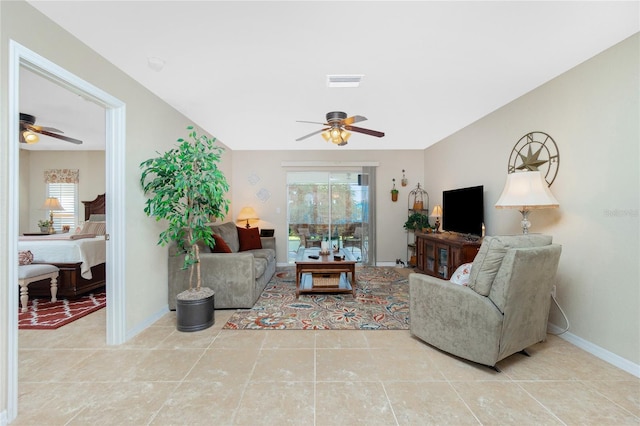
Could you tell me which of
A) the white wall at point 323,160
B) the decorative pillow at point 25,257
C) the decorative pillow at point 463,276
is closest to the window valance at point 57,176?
the decorative pillow at point 25,257

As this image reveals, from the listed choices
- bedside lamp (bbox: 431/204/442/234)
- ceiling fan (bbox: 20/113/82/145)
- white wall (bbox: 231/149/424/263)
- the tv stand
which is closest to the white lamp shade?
the tv stand

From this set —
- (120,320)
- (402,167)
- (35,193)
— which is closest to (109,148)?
(120,320)

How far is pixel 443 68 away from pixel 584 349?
271cm

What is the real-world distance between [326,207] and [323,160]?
100 centimetres

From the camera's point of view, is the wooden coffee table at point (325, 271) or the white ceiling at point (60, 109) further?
the wooden coffee table at point (325, 271)

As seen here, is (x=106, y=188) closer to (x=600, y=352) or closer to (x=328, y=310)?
(x=328, y=310)

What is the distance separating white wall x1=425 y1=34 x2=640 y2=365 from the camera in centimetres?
199

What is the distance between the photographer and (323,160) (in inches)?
223

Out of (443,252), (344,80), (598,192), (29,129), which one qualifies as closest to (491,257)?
(598,192)

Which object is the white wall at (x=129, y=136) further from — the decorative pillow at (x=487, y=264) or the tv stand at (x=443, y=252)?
the tv stand at (x=443, y=252)

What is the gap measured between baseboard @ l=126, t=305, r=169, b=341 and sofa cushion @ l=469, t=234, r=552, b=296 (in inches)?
119

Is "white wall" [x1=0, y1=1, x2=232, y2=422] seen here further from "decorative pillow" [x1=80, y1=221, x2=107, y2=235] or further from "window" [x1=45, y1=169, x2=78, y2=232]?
"window" [x1=45, y1=169, x2=78, y2=232]

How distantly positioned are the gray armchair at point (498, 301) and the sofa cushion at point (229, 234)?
3.15 metres

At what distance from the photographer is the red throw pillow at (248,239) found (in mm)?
4652
